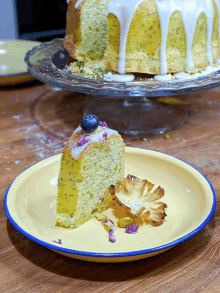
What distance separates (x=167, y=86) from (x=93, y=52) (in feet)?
1.39

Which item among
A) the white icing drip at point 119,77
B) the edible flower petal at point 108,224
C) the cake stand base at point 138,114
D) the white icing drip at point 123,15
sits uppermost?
the white icing drip at point 123,15

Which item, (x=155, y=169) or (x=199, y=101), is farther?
(x=199, y=101)

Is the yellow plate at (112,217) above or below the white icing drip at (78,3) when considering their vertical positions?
below

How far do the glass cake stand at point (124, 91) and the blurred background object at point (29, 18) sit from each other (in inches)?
55.1

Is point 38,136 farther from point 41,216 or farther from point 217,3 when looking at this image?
point 217,3

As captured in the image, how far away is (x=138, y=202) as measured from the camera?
2.64ft

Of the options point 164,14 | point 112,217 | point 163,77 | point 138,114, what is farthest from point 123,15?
point 112,217

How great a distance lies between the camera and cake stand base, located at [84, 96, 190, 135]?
51.5 inches

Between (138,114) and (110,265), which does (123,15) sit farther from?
(110,265)

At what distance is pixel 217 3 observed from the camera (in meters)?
1.33

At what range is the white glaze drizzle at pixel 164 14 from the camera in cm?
121

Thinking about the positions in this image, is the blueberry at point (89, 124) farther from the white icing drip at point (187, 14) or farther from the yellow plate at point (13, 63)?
the yellow plate at point (13, 63)

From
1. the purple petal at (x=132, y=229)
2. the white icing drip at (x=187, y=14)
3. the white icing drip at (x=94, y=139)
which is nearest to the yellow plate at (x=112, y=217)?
the purple petal at (x=132, y=229)

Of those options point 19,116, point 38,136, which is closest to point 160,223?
point 38,136
